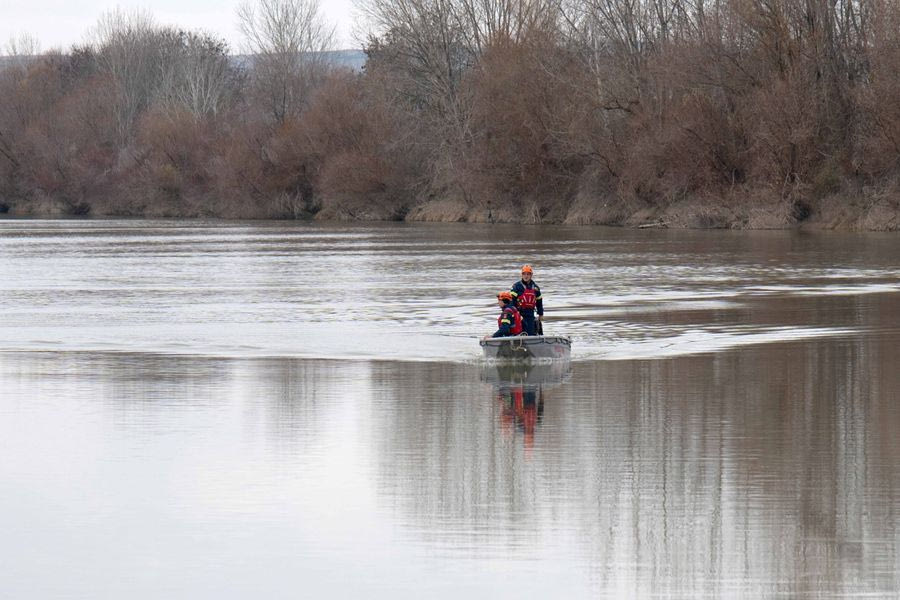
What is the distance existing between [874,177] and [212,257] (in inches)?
1098

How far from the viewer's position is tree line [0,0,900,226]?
210 ft

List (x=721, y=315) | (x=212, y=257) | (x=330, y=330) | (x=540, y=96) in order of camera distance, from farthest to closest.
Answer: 1. (x=540, y=96)
2. (x=212, y=257)
3. (x=721, y=315)
4. (x=330, y=330)

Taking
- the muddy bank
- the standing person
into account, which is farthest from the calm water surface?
the muddy bank

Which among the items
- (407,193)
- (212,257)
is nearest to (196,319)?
(212,257)

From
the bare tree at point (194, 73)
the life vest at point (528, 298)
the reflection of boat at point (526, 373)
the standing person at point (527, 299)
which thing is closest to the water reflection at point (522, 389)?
the reflection of boat at point (526, 373)

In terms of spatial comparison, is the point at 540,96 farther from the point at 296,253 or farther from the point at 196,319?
the point at 196,319

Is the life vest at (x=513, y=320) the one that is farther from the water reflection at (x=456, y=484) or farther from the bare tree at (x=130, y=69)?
the bare tree at (x=130, y=69)

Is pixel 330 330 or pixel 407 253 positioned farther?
pixel 407 253

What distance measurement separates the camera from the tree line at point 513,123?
210 feet

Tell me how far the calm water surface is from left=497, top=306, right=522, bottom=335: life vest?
2.00 feet

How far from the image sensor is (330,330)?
24281 mm

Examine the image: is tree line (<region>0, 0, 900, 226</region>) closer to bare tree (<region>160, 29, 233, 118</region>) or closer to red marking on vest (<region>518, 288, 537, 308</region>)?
bare tree (<region>160, 29, 233, 118</region>)

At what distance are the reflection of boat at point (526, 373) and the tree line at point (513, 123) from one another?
4348 cm

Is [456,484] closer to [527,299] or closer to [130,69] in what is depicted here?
[527,299]
